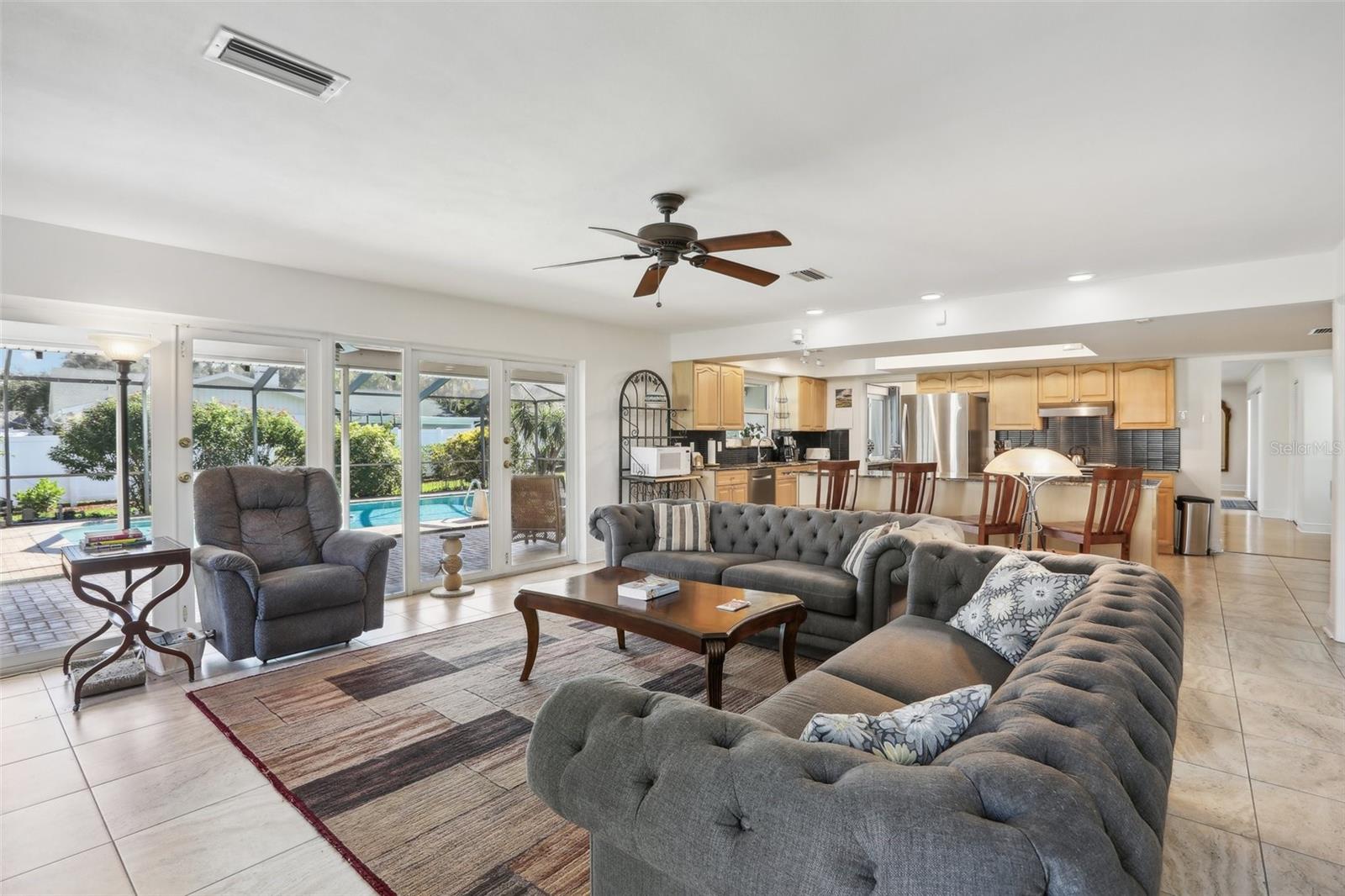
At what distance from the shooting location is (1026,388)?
7.76m

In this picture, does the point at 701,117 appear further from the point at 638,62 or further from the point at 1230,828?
the point at 1230,828

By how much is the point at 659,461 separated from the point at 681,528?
75.4 inches

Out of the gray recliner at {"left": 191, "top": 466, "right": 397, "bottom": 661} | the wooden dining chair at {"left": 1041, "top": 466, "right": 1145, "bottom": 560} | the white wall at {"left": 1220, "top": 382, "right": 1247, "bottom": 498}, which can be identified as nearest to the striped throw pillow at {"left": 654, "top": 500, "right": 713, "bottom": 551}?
the gray recliner at {"left": 191, "top": 466, "right": 397, "bottom": 661}

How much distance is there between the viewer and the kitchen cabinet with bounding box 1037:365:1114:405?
7.35 m

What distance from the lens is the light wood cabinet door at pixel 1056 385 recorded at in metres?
7.48

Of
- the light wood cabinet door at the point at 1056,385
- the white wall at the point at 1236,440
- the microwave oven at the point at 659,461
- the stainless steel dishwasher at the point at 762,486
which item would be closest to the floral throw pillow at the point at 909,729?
the microwave oven at the point at 659,461

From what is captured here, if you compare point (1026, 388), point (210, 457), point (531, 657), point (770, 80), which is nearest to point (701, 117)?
point (770, 80)

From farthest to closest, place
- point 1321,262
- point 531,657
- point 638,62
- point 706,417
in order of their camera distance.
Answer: point 706,417 → point 1321,262 → point 531,657 → point 638,62

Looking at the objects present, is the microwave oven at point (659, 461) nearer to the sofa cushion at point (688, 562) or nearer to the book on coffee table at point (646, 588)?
the sofa cushion at point (688, 562)

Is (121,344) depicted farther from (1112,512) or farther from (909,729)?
(1112,512)

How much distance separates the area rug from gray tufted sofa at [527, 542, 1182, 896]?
0.81 meters

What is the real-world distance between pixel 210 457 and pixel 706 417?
472 centimetres

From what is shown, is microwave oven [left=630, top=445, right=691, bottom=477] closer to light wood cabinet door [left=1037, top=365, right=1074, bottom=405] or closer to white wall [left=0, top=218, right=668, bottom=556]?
white wall [left=0, top=218, right=668, bottom=556]

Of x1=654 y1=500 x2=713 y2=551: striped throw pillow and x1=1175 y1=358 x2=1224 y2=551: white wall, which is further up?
x1=1175 y1=358 x2=1224 y2=551: white wall
